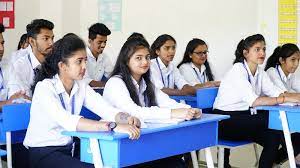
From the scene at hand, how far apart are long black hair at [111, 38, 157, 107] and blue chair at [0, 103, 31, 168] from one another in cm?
60

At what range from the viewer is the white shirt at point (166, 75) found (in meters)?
4.45

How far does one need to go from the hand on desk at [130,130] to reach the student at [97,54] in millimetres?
2343

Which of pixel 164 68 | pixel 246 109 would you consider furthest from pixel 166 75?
pixel 246 109

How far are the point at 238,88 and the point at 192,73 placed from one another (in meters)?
1.15

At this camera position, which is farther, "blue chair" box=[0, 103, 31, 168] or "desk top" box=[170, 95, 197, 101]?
"desk top" box=[170, 95, 197, 101]

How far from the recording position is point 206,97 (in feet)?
12.4

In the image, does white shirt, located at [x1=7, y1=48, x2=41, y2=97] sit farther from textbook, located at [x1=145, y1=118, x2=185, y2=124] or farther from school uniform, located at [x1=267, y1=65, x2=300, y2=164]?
school uniform, located at [x1=267, y1=65, x2=300, y2=164]

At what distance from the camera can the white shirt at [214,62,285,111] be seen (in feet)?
12.1

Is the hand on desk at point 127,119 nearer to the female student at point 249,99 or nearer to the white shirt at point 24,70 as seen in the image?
the white shirt at point 24,70

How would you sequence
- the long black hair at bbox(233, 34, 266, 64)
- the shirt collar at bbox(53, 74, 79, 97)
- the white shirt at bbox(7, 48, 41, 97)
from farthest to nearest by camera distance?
the long black hair at bbox(233, 34, 266, 64)
the white shirt at bbox(7, 48, 41, 97)
the shirt collar at bbox(53, 74, 79, 97)

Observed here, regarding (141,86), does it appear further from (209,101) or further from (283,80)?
(283,80)

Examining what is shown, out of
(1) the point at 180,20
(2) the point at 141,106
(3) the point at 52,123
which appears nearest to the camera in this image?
(3) the point at 52,123

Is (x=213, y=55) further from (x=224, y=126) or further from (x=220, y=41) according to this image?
(x=224, y=126)

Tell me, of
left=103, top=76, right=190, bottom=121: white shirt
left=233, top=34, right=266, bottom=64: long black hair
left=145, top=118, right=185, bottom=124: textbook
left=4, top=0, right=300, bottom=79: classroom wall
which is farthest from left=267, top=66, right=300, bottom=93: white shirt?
left=145, top=118, right=185, bottom=124: textbook
